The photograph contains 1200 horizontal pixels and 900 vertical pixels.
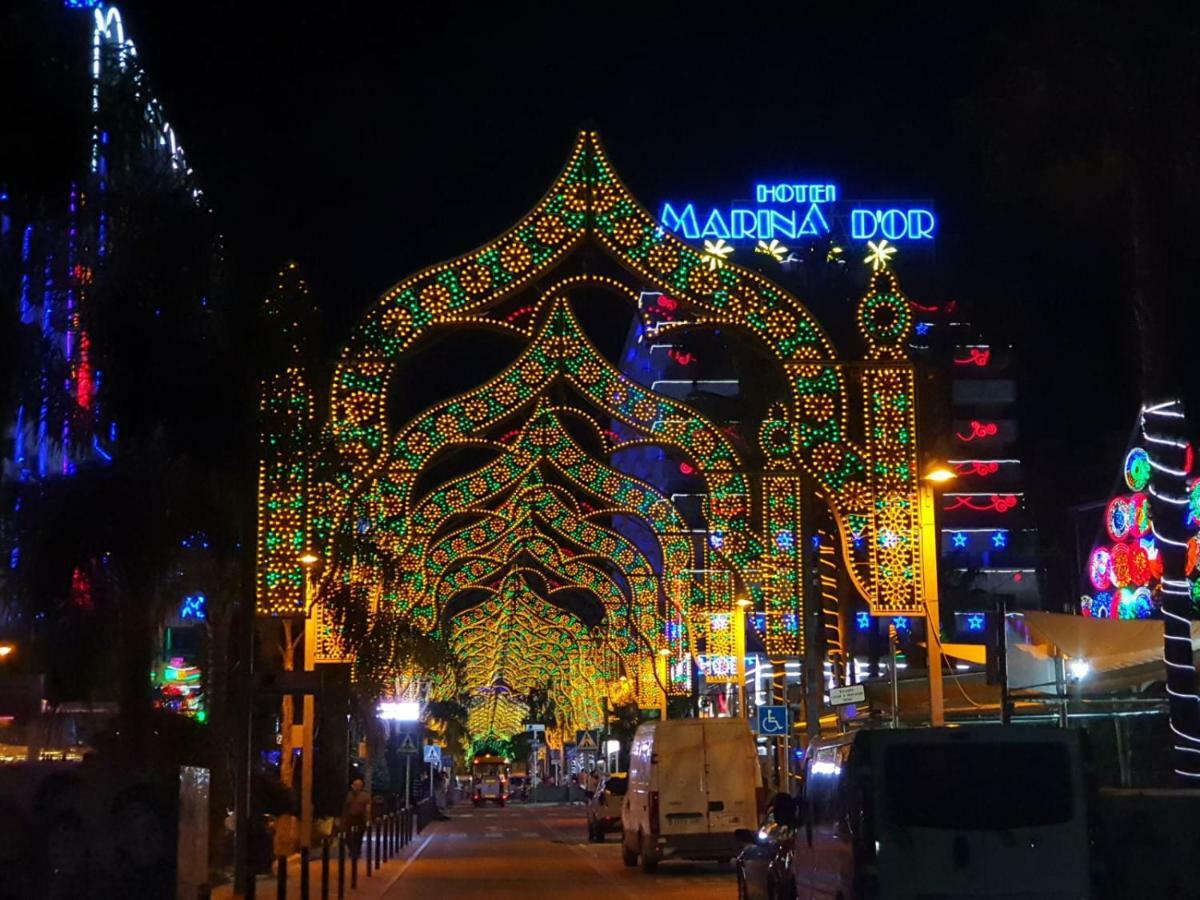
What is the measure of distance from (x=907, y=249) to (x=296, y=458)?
8456 cm

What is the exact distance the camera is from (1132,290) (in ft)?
60.2

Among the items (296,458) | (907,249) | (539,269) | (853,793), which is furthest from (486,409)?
(907,249)

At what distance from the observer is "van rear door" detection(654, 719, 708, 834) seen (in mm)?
30047

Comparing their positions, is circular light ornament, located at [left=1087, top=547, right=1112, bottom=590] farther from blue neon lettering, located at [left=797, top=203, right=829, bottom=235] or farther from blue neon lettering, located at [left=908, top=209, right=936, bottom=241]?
blue neon lettering, located at [left=908, top=209, right=936, bottom=241]

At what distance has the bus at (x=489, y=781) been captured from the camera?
9431 cm

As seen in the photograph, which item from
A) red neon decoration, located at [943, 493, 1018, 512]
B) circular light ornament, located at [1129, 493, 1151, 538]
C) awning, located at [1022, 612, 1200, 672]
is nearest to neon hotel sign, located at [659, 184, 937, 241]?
red neon decoration, located at [943, 493, 1018, 512]

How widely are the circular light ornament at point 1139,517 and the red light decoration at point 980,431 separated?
66.0 m

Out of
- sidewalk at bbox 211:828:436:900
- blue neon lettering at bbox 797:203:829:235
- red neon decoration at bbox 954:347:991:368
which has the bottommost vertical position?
sidewalk at bbox 211:828:436:900

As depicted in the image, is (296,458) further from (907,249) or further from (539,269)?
(907,249)

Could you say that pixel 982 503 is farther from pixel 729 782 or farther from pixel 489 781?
pixel 729 782

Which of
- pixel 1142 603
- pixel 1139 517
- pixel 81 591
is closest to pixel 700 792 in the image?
pixel 81 591

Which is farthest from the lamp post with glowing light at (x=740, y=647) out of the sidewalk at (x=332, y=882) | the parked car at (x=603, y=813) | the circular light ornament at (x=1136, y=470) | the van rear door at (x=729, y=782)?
the circular light ornament at (x=1136, y=470)

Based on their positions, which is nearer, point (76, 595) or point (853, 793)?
point (853, 793)

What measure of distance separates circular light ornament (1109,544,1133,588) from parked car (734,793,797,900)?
952 inches
